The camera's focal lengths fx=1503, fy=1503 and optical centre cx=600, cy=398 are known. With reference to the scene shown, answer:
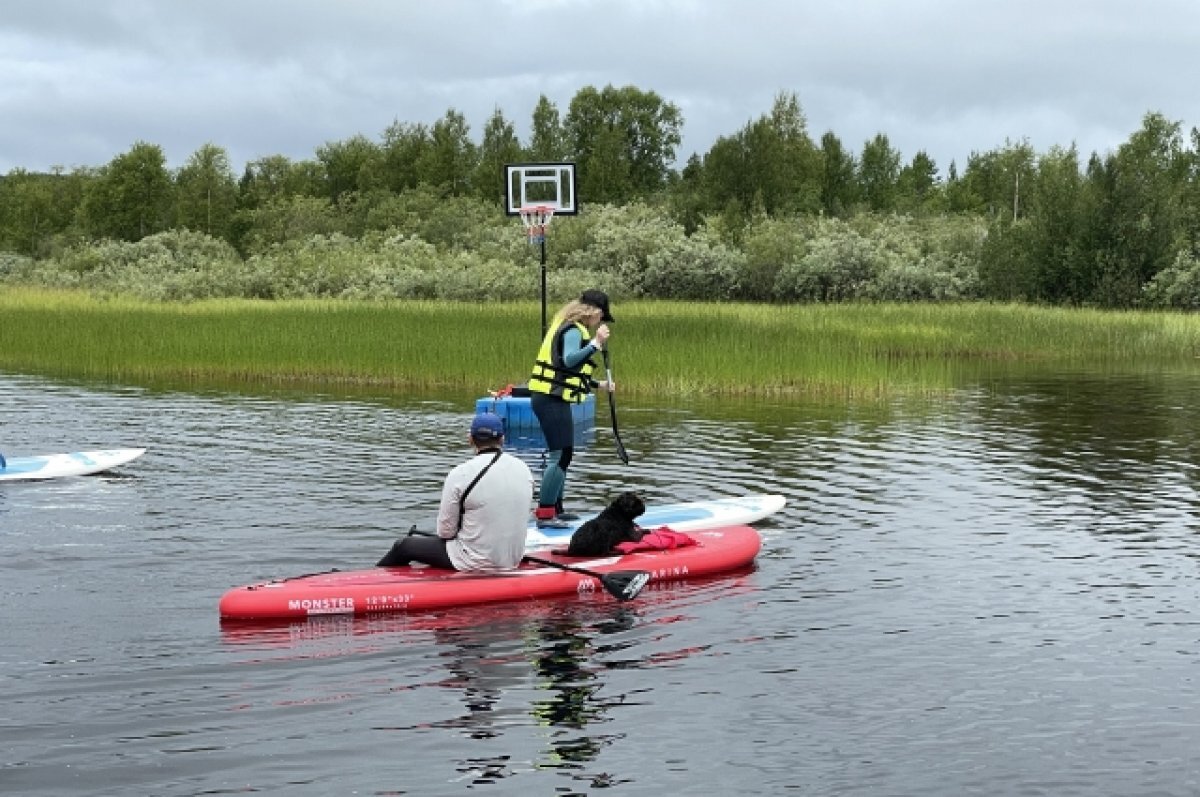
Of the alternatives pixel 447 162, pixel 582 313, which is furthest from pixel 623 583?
pixel 447 162

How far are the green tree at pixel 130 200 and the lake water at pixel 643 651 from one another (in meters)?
65.9

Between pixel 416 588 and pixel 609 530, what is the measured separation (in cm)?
169

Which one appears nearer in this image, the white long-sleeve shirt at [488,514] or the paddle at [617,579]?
the white long-sleeve shirt at [488,514]

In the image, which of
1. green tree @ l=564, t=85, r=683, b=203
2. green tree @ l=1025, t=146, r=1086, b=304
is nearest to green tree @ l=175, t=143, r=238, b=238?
green tree @ l=564, t=85, r=683, b=203

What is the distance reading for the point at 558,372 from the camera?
1190cm

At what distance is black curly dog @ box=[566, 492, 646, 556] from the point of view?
1087 centimetres

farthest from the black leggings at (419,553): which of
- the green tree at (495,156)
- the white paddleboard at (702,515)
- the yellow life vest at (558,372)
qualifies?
the green tree at (495,156)

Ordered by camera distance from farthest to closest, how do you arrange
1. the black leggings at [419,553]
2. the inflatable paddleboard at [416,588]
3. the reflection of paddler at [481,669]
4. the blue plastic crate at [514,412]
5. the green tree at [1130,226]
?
1. the green tree at [1130,226]
2. the blue plastic crate at [514,412]
3. the black leggings at [419,553]
4. the inflatable paddleboard at [416,588]
5. the reflection of paddler at [481,669]

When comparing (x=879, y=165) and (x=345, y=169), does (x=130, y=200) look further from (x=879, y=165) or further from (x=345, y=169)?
(x=879, y=165)

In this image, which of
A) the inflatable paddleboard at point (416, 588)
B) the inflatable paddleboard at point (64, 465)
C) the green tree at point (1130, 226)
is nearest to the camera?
the inflatable paddleboard at point (416, 588)

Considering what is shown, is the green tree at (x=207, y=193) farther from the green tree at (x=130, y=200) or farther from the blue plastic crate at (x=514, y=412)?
the blue plastic crate at (x=514, y=412)

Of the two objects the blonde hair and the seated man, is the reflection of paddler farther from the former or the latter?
the blonde hair

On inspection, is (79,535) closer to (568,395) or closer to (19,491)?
(19,491)

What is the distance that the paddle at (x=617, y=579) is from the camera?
10172 mm
